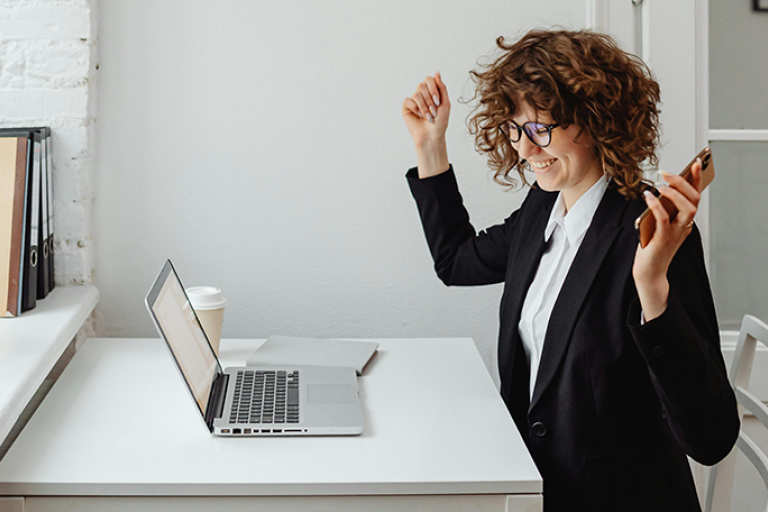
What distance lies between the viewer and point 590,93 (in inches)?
44.3

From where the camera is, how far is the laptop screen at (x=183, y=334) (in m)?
1.10

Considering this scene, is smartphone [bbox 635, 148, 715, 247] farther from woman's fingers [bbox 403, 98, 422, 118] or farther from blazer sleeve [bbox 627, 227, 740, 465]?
woman's fingers [bbox 403, 98, 422, 118]

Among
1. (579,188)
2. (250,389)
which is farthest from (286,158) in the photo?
(579,188)

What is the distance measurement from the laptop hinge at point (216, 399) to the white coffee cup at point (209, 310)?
5.5 inches

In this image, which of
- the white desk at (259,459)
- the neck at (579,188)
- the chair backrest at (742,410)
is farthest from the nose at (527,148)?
the chair backrest at (742,410)

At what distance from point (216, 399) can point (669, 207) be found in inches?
32.4

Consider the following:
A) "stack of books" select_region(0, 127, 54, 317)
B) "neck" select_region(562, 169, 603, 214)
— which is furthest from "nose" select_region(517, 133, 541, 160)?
"stack of books" select_region(0, 127, 54, 317)

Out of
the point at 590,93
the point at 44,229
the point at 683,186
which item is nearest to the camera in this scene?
the point at 683,186

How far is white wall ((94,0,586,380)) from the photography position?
67.4 inches

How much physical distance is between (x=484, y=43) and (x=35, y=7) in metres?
1.06

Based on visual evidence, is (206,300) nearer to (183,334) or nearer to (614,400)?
(183,334)

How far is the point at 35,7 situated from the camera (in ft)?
5.11

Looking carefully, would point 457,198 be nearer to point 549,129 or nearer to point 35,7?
point 549,129

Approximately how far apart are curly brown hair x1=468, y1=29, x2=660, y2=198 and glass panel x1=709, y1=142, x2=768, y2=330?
27.2 inches
